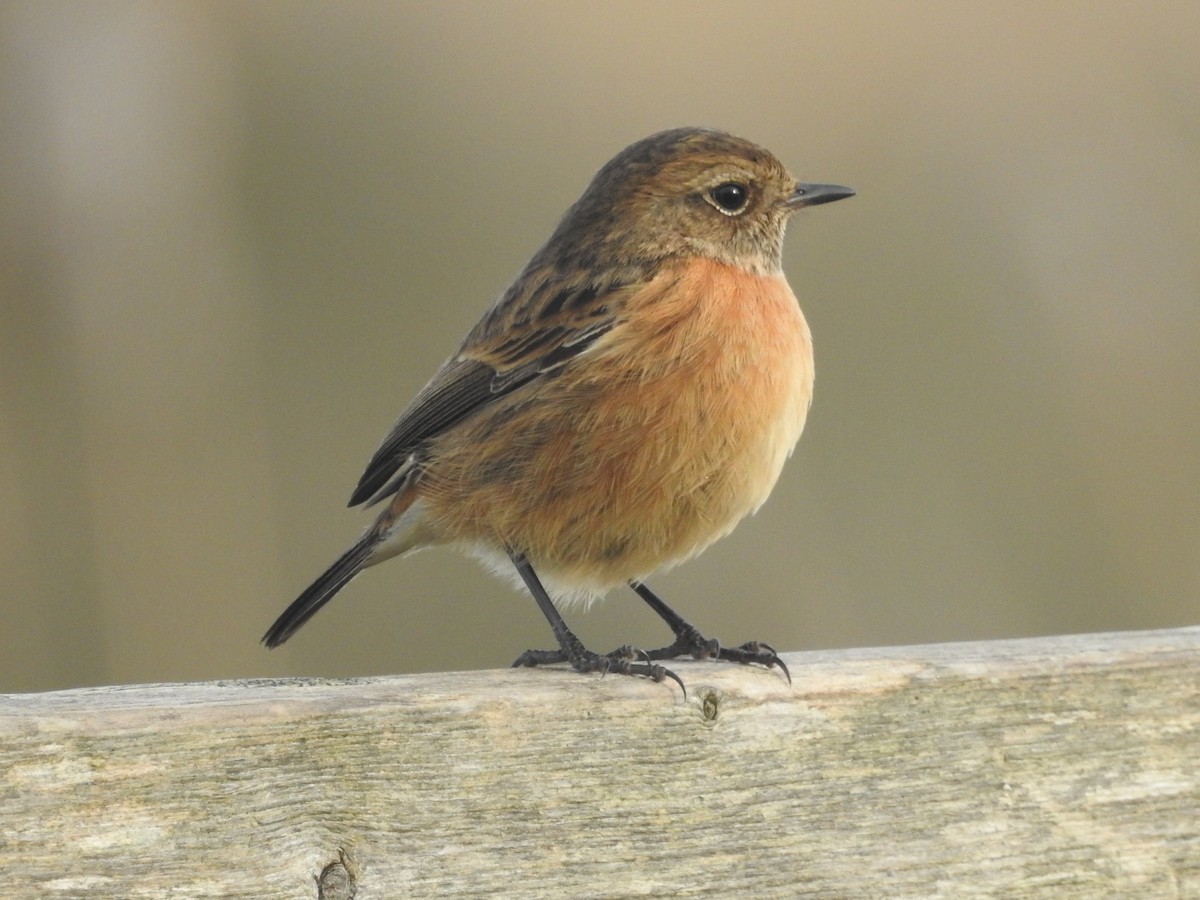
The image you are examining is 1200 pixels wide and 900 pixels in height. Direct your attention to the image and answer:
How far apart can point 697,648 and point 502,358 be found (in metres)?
1.03

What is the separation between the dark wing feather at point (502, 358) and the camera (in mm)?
4223

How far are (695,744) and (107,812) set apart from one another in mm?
976

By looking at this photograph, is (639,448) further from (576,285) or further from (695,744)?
(695,744)

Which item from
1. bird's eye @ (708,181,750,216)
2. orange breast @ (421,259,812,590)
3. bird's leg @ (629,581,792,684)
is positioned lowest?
bird's leg @ (629,581,792,684)

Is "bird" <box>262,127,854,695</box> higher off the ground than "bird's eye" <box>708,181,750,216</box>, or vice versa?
"bird's eye" <box>708,181,750,216</box>

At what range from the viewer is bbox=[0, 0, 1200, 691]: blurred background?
5051mm

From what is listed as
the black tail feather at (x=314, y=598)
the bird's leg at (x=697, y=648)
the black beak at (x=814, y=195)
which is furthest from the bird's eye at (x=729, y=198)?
the black tail feather at (x=314, y=598)

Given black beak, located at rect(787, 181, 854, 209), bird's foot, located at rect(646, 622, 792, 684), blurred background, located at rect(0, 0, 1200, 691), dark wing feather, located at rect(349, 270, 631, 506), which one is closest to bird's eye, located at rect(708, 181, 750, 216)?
black beak, located at rect(787, 181, 854, 209)

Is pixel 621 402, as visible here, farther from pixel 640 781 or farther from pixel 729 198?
pixel 640 781

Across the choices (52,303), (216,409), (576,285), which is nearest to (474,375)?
(576,285)

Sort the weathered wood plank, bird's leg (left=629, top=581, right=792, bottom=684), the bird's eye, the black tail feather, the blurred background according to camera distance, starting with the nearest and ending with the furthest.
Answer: the weathered wood plank → bird's leg (left=629, top=581, right=792, bottom=684) → the black tail feather → the bird's eye → the blurred background

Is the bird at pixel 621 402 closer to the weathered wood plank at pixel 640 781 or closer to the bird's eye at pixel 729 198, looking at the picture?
the bird's eye at pixel 729 198

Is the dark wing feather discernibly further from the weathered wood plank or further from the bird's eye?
the weathered wood plank

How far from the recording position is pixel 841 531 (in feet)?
18.0
